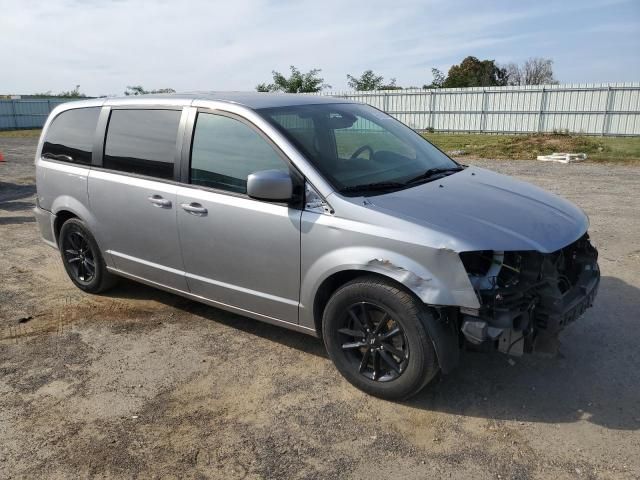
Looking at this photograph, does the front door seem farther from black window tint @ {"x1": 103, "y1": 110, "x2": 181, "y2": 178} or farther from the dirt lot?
the dirt lot

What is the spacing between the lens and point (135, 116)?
15.0 ft

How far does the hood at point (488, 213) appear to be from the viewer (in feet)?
10.0

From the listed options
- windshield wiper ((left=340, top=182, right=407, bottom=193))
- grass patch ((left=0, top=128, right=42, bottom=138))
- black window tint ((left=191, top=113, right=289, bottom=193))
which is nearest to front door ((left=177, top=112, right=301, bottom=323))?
black window tint ((left=191, top=113, right=289, bottom=193))

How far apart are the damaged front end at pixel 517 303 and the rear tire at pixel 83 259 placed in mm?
3538

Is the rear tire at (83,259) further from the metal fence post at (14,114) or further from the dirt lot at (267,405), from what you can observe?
the metal fence post at (14,114)

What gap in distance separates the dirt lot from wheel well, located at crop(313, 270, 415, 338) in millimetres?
456

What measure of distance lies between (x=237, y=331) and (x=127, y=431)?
1433 mm

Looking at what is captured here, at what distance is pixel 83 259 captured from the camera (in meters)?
5.27

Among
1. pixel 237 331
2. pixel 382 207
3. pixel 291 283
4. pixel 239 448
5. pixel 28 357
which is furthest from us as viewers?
pixel 237 331

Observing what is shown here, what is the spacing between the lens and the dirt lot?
2867 millimetres

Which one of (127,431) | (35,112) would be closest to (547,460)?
→ (127,431)

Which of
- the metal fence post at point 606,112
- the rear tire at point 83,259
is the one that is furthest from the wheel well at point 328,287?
the metal fence post at point 606,112

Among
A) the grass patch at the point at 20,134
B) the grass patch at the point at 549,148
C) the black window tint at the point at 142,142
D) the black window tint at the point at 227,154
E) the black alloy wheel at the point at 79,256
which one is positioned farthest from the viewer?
the grass patch at the point at 20,134

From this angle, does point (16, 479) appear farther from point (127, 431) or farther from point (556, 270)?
point (556, 270)
